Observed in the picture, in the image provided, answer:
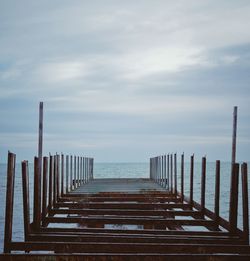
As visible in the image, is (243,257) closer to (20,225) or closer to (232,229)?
(232,229)

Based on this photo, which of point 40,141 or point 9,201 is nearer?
point 9,201

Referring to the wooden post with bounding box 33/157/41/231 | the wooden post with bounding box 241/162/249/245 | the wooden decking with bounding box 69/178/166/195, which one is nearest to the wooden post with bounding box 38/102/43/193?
the wooden post with bounding box 33/157/41/231

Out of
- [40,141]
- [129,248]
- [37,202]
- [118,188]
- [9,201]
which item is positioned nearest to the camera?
[129,248]

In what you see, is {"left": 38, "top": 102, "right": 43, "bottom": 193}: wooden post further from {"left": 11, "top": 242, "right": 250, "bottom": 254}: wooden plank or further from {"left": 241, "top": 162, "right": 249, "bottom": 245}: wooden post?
{"left": 241, "top": 162, "right": 249, "bottom": 245}: wooden post

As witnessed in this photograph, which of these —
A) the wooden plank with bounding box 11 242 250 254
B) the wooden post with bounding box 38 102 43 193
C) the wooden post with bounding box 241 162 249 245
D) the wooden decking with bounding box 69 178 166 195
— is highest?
the wooden post with bounding box 38 102 43 193

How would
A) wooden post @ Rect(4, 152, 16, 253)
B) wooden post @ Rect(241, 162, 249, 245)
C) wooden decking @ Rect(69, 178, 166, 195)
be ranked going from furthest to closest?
wooden decking @ Rect(69, 178, 166, 195)
wooden post @ Rect(241, 162, 249, 245)
wooden post @ Rect(4, 152, 16, 253)

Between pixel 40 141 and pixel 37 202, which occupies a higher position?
pixel 40 141

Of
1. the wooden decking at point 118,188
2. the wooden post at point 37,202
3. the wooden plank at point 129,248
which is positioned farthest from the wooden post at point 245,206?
the wooden decking at point 118,188

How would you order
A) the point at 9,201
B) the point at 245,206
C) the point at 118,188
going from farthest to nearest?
1. the point at 118,188
2. the point at 245,206
3. the point at 9,201

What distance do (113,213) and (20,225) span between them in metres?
18.7

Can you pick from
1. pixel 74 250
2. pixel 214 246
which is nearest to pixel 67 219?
pixel 74 250

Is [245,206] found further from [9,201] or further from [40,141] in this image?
[40,141]

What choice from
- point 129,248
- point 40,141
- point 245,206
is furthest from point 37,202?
point 245,206

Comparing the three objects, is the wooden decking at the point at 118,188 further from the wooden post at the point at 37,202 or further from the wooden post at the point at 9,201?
the wooden post at the point at 9,201
